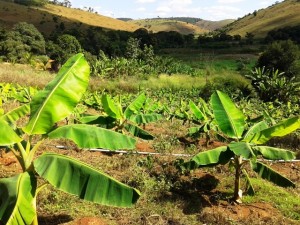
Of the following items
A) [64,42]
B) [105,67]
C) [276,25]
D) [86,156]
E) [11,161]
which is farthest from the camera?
[276,25]

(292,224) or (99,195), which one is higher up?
(99,195)

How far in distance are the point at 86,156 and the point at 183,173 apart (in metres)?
2.26

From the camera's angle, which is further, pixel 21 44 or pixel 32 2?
pixel 32 2

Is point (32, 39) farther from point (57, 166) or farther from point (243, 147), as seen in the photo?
point (57, 166)

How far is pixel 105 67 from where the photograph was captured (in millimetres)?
33500

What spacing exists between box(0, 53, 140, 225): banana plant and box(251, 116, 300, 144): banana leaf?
219 centimetres

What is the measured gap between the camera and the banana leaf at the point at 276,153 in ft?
17.5

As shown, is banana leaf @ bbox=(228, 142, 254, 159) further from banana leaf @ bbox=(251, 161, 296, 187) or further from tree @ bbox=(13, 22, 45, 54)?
tree @ bbox=(13, 22, 45, 54)

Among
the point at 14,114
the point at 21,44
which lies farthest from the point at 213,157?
the point at 21,44

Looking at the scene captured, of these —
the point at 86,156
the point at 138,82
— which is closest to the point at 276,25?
the point at 138,82

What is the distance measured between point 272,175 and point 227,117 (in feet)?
3.77

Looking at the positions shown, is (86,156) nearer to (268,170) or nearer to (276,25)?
(268,170)

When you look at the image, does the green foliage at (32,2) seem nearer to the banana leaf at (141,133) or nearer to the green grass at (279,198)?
the banana leaf at (141,133)

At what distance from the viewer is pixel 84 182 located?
144 inches
